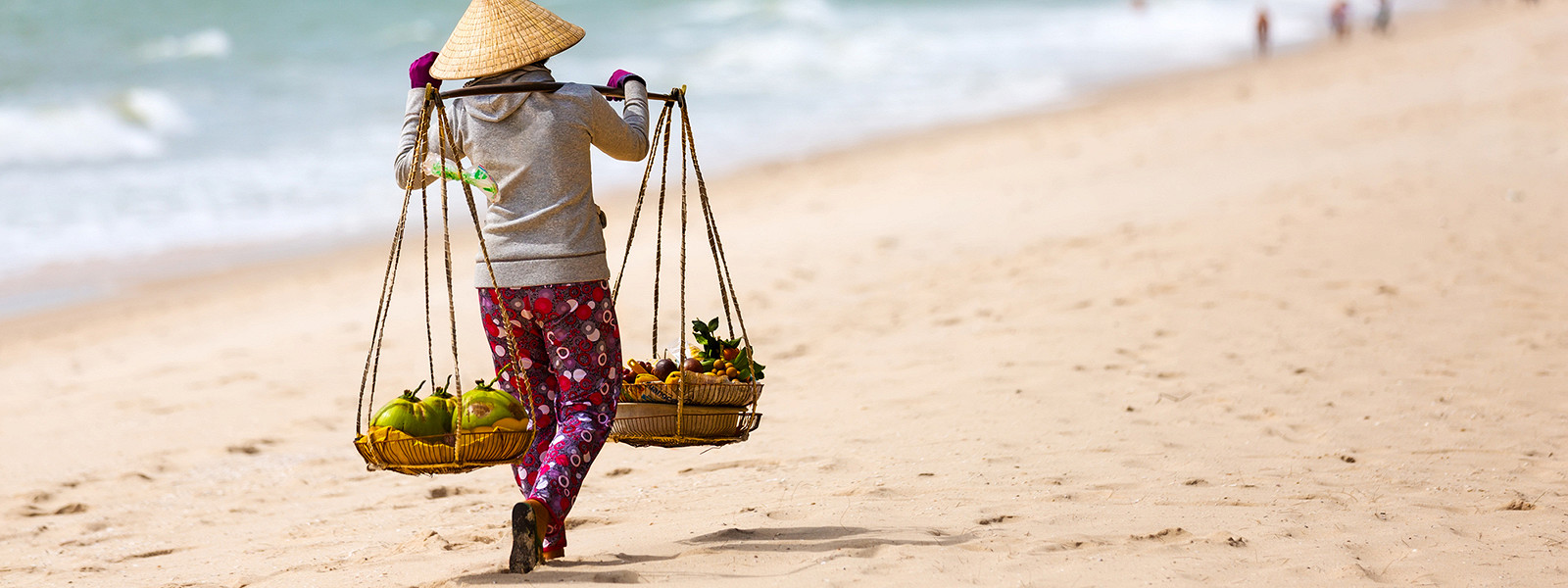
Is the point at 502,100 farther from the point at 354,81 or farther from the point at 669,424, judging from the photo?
the point at 354,81

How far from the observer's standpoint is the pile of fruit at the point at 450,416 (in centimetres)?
279

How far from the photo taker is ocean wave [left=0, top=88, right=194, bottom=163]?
13.6 metres

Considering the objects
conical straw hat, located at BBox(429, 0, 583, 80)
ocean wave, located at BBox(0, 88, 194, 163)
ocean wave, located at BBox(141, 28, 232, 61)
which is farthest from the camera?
ocean wave, located at BBox(141, 28, 232, 61)

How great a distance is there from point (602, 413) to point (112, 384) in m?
4.10

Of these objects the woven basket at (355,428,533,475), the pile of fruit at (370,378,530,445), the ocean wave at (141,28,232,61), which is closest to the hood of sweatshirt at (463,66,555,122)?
the pile of fruit at (370,378,530,445)

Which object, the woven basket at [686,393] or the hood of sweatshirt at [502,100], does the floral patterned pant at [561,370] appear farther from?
the hood of sweatshirt at [502,100]

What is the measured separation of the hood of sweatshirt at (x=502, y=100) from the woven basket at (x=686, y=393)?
0.72m

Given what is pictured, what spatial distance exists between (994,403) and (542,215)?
2.29 metres

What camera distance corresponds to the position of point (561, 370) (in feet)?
9.55

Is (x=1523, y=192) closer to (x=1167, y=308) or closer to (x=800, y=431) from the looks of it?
(x=1167, y=308)

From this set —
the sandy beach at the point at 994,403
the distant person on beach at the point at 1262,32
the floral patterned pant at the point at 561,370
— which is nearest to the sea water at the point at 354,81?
the distant person on beach at the point at 1262,32

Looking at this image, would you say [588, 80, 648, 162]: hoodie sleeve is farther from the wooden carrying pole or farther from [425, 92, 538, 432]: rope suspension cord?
[425, 92, 538, 432]: rope suspension cord

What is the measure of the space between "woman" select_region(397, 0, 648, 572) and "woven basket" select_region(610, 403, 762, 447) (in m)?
0.17

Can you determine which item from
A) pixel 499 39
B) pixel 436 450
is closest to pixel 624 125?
pixel 499 39
